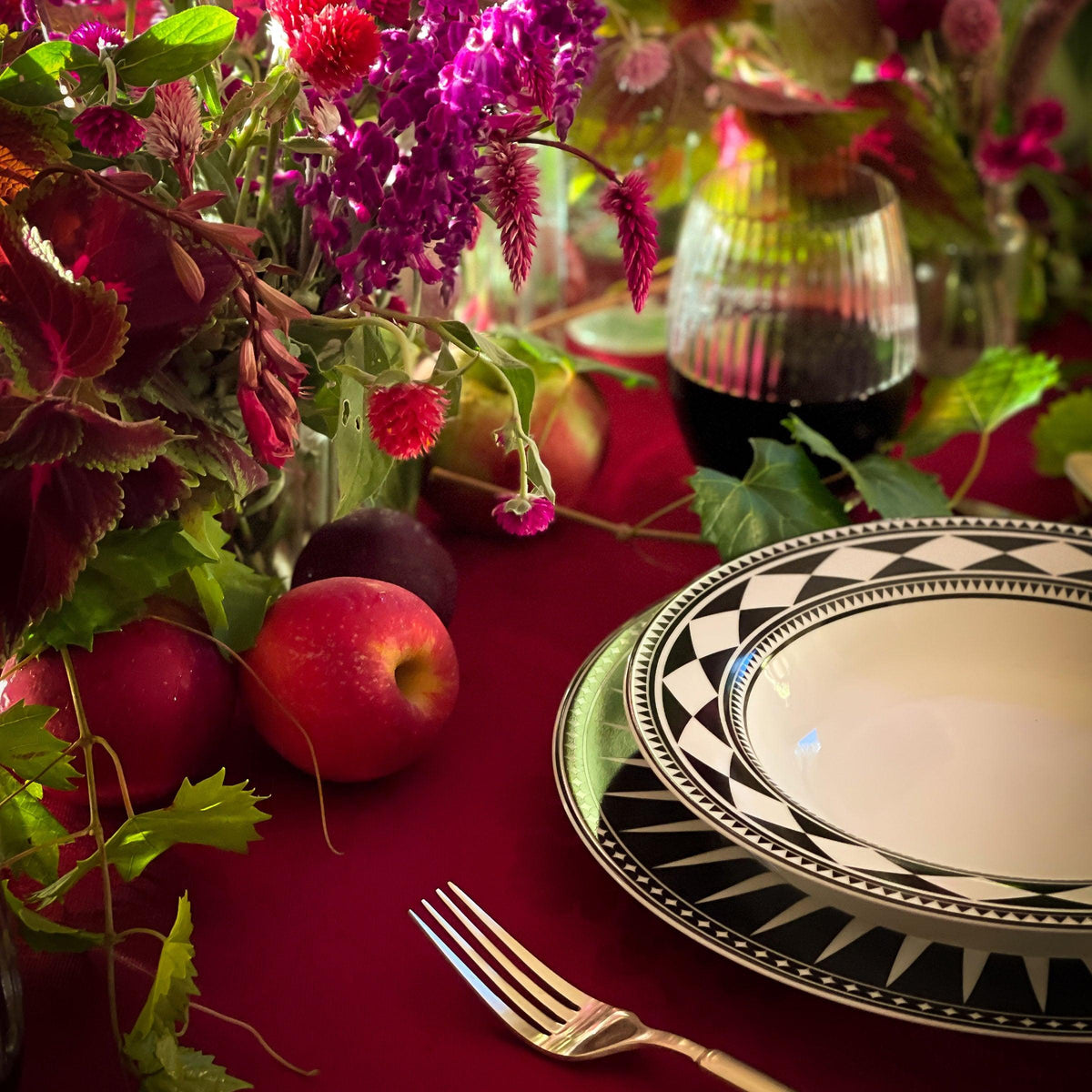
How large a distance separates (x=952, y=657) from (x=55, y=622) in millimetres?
354

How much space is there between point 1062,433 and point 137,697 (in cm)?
55

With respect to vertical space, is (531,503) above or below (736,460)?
above

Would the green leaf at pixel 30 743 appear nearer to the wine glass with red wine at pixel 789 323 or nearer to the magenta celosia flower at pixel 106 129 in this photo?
the magenta celosia flower at pixel 106 129

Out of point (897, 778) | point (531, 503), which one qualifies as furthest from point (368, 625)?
point (897, 778)

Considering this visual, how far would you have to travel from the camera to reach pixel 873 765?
0.49 metres

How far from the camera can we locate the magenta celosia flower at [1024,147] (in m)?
0.88

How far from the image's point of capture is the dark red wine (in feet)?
2.31

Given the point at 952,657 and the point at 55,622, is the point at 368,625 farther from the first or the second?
the point at 952,657

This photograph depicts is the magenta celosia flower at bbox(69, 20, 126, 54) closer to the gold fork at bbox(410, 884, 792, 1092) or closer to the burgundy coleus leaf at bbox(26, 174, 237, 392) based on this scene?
the burgundy coleus leaf at bbox(26, 174, 237, 392)

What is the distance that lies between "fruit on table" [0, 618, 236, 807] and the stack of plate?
14cm

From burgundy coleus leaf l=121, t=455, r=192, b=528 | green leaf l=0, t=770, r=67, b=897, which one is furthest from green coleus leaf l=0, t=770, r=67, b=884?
burgundy coleus leaf l=121, t=455, r=192, b=528

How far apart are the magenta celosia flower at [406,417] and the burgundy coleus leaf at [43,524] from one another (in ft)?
0.28

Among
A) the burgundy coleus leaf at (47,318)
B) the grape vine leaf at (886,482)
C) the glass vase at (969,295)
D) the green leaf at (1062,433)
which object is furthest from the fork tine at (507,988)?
the glass vase at (969,295)

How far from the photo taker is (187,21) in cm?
39
